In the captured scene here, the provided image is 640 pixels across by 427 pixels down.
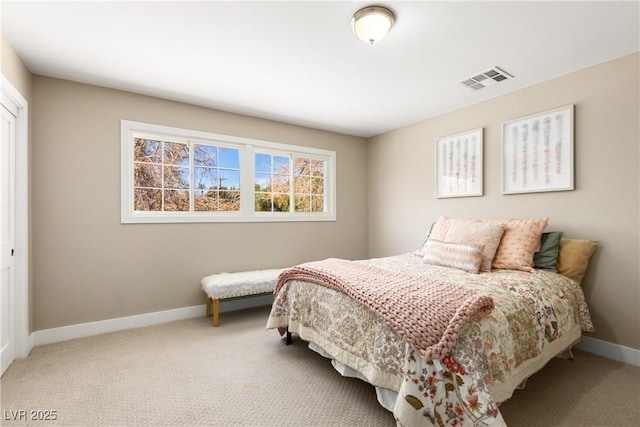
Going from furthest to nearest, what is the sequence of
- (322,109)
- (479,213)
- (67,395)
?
1. (322,109)
2. (479,213)
3. (67,395)

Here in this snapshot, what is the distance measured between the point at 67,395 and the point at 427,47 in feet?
11.2

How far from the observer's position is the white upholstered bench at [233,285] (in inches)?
120

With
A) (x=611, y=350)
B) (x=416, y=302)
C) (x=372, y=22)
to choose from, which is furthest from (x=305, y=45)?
(x=611, y=350)

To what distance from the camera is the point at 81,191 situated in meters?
2.85

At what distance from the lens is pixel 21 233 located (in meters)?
2.37

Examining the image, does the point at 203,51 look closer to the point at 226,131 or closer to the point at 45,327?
the point at 226,131

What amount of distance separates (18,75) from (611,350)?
16.9 feet

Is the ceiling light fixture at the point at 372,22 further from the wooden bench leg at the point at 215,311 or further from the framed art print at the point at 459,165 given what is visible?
the wooden bench leg at the point at 215,311

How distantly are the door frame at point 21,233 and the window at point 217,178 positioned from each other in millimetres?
736

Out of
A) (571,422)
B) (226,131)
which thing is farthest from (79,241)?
(571,422)

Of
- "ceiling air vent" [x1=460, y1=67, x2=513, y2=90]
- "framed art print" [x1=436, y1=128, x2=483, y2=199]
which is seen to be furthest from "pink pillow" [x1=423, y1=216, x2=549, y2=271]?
"ceiling air vent" [x1=460, y1=67, x2=513, y2=90]

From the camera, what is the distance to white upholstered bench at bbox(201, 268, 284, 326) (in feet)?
10.0

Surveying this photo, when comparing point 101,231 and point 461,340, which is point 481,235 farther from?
point 101,231

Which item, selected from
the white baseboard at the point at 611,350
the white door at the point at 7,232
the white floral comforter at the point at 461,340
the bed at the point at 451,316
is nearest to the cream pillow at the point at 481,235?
the bed at the point at 451,316
